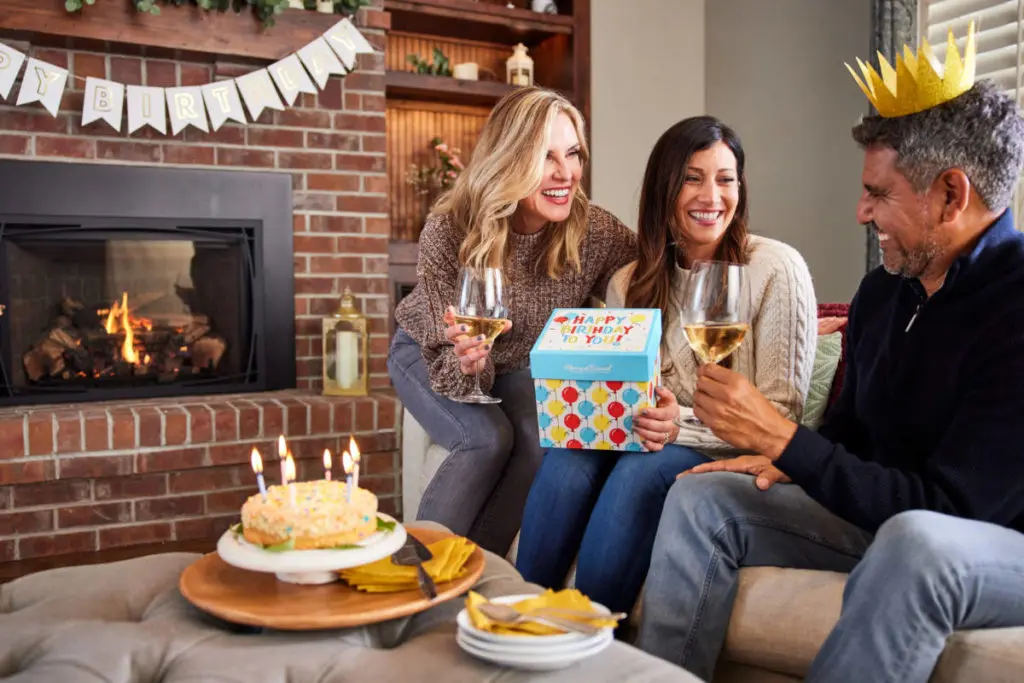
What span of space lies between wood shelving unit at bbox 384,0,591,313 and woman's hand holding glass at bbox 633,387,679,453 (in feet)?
8.14

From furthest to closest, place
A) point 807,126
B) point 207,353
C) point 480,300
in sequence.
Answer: point 807,126, point 207,353, point 480,300

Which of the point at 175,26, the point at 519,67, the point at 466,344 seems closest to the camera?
the point at 466,344

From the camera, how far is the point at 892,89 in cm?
143

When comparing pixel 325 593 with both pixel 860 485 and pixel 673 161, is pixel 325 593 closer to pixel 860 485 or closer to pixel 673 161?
pixel 860 485

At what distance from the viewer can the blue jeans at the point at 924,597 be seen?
1162mm

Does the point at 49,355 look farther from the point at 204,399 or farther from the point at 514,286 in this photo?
the point at 514,286

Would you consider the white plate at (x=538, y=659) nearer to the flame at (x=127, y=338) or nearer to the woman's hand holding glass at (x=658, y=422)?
the woman's hand holding glass at (x=658, y=422)

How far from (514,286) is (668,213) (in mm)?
450

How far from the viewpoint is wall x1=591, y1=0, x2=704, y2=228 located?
14.1 feet

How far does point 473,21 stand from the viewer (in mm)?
4152

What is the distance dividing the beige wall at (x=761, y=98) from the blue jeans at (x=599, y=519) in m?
2.14

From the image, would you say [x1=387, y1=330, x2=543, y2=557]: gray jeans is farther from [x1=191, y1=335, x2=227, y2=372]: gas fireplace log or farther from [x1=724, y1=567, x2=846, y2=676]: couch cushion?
[x1=191, y1=335, x2=227, y2=372]: gas fireplace log

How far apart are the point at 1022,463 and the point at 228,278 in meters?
2.75

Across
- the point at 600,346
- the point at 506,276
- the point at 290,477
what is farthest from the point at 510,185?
the point at 290,477
